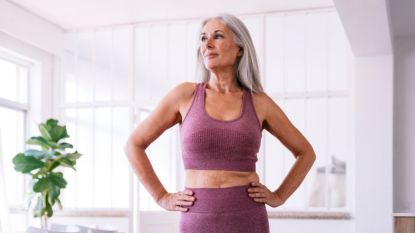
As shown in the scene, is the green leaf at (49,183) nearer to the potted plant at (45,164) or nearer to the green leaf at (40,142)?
the potted plant at (45,164)

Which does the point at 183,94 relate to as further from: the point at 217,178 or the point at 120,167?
the point at 120,167

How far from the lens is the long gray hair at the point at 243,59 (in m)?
1.60

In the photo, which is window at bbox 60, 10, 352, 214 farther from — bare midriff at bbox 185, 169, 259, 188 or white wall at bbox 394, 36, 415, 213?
bare midriff at bbox 185, 169, 259, 188

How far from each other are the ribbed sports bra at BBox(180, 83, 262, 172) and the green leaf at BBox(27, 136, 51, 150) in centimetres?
396

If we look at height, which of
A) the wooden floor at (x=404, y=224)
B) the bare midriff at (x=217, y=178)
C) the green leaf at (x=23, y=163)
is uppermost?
the green leaf at (x=23, y=163)

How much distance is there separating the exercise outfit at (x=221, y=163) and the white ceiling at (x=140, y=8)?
12.9 ft

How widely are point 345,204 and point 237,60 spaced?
4.23m

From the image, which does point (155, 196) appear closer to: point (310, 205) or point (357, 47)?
point (357, 47)

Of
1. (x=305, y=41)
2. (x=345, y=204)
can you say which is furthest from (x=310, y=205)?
(x=305, y=41)

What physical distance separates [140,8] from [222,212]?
4.37m

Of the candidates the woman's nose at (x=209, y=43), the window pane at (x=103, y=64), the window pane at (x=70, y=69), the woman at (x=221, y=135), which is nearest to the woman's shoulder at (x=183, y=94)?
the woman at (x=221, y=135)

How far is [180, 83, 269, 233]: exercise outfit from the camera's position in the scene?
4.97ft

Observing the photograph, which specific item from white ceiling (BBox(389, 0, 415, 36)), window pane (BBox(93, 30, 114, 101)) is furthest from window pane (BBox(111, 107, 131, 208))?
white ceiling (BBox(389, 0, 415, 36))

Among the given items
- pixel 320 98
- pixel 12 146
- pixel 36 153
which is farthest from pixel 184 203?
pixel 12 146
